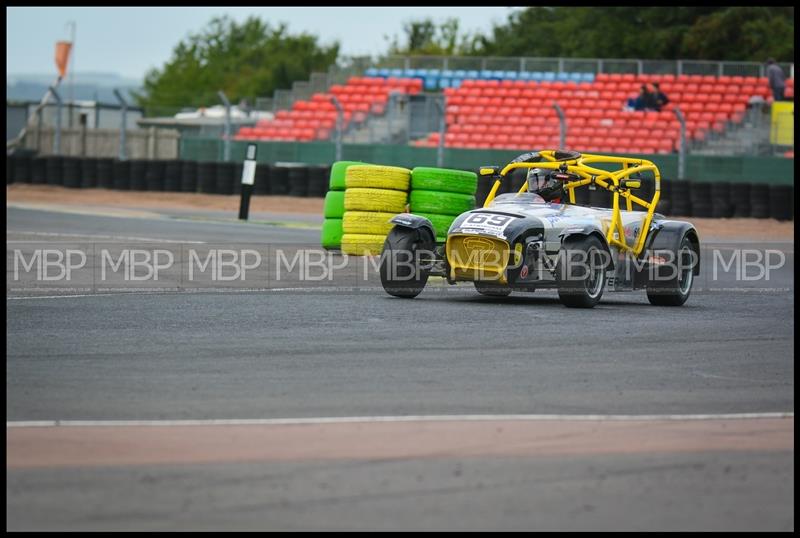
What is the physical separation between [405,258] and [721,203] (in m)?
16.2

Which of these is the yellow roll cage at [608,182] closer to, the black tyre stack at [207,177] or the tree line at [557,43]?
the black tyre stack at [207,177]

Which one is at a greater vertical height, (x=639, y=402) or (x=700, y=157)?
(x=700, y=157)

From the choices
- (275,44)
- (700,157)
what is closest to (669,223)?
(700,157)

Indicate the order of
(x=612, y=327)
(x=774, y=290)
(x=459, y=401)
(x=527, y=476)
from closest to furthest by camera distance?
1. (x=527, y=476)
2. (x=459, y=401)
3. (x=612, y=327)
4. (x=774, y=290)

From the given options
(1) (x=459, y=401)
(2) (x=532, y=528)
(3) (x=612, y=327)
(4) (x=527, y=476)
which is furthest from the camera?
(3) (x=612, y=327)

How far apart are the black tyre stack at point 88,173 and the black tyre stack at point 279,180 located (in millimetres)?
4552

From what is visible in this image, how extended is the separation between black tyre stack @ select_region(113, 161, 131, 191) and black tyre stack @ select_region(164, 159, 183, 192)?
3.44ft

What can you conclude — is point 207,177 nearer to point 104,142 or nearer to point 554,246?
point 104,142

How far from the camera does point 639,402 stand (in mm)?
8172

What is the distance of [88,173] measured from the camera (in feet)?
111

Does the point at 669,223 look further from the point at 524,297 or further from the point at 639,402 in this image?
the point at 639,402

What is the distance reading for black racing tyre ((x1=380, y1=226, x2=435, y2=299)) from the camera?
1312 centimetres

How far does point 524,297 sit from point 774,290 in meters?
3.30

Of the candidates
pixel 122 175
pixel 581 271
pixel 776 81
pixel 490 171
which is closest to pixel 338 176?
pixel 490 171
